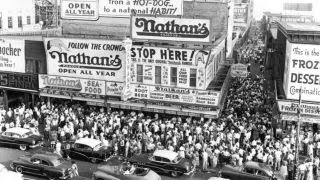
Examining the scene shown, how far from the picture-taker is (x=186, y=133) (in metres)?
28.5

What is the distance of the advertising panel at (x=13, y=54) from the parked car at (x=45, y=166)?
14.5 metres

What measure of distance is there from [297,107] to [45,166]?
16.2 meters

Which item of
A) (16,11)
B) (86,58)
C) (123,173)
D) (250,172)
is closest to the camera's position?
(123,173)

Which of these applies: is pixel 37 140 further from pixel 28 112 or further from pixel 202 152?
pixel 202 152

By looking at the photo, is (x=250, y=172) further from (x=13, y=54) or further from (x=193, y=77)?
(x=13, y=54)

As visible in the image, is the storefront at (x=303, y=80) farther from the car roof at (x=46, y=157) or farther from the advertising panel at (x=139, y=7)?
the car roof at (x=46, y=157)

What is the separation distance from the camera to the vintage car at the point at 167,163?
24.4m

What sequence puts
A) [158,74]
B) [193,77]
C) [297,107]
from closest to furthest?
[297,107] < [193,77] < [158,74]

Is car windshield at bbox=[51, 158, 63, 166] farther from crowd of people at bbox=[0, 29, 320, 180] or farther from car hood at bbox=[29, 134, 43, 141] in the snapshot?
car hood at bbox=[29, 134, 43, 141]

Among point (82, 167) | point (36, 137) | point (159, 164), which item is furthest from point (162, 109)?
point (36, 137)

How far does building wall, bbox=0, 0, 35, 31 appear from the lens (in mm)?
59219

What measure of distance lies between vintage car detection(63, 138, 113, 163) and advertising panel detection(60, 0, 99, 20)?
57.6ft

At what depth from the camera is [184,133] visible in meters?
29.1

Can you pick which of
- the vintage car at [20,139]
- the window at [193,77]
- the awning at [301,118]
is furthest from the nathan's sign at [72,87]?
the awning at [301,118]
